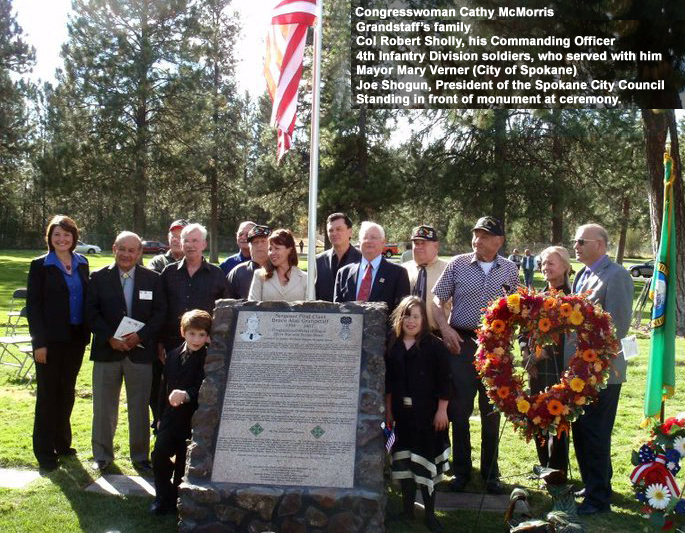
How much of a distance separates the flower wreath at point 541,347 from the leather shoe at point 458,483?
3.30 feet

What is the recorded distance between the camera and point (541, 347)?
4.55 metres

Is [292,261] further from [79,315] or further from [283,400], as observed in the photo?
[79,315]

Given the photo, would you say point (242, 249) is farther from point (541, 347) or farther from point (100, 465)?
point (541, 347)

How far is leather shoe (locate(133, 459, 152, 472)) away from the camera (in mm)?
5539

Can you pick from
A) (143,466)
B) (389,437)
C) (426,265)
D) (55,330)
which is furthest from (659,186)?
(55,330)

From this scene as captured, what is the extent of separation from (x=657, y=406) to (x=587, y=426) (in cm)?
58

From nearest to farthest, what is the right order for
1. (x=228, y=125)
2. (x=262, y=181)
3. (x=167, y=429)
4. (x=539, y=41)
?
(x=167, y=429)
(x=539, y=41)
(x=262, y=181)
(x=228, y=125)

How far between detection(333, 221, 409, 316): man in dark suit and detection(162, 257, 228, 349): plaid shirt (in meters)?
1.06

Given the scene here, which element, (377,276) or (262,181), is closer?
(377,276)

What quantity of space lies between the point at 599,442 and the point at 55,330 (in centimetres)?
426

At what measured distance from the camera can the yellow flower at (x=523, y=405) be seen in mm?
4359

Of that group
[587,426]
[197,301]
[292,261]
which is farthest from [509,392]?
[197,301]

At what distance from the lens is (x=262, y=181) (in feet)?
94.1

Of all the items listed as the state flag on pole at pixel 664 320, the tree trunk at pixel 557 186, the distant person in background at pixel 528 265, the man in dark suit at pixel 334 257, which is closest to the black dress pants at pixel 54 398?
the man in dark suit at pixel 334 257
